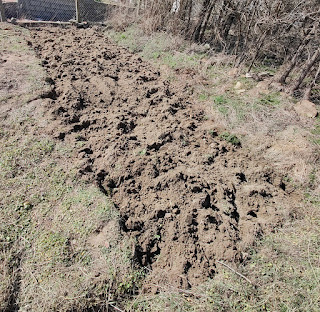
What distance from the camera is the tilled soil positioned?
2260 mm

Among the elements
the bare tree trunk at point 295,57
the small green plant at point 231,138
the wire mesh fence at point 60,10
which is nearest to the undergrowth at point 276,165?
the small green plant at point 231,138

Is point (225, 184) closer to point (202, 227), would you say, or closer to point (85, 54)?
point (202, 227)

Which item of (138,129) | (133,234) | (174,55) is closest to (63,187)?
(133,234)

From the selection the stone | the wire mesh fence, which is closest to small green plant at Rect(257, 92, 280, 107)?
the stone

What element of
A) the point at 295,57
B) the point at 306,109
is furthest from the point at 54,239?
the point at 295,57

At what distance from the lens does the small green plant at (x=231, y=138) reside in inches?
144

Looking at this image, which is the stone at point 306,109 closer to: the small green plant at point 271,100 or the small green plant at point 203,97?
the small green plant at point 271,100

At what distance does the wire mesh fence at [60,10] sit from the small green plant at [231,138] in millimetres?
7408

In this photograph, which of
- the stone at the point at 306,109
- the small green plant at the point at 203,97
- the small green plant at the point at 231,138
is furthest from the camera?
the small green plant at the point at 203,97

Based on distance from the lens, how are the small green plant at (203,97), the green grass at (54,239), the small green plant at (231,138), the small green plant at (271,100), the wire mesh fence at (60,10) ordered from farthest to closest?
the wire mesh fence at (60,10)
the small green plant at (203,97)
the small green plant at (271,100)
the small green plant at (231,138)
the green grass at (54,239)

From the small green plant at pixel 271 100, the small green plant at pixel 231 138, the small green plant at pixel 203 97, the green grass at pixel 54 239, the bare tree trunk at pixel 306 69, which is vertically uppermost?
the bare tree trunk at pixel 306 69

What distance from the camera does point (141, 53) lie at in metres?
6.43

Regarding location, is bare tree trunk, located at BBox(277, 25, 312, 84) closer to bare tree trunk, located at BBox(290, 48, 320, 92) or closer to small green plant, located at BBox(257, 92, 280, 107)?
bare tree trunk, located at BBox(290, 48, 320, 92)

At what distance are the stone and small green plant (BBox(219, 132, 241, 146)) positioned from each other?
153 cm
